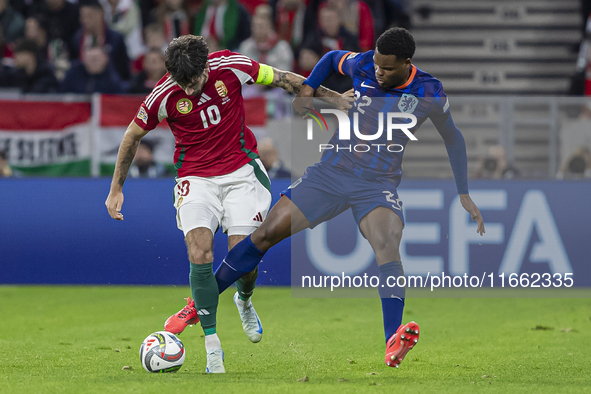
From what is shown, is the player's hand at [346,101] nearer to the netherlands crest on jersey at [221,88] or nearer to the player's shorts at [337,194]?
the player's shorts at [337,194]

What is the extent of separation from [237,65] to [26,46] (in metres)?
6.63

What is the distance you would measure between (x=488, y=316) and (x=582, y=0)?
7015mm

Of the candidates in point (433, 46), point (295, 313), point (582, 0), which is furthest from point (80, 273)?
point (582, 0)

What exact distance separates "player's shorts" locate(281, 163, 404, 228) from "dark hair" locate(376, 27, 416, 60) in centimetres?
85

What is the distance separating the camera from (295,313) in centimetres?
768

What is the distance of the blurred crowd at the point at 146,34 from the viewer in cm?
1088

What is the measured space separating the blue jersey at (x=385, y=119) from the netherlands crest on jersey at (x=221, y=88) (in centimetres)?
78

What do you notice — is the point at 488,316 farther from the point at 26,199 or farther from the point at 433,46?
the point at 433,46

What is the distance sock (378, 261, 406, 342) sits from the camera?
485 centimetres

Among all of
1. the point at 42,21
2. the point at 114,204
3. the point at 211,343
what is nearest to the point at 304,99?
the point at 114,204

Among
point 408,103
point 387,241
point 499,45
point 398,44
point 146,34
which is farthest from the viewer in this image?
point 499,45

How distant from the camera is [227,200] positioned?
18.0 ft

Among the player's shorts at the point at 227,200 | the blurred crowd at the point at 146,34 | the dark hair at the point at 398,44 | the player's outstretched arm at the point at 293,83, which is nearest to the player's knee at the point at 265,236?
the player's shorts at the point at 227,200

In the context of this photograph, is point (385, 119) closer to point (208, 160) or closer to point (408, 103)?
point (408, 103)
